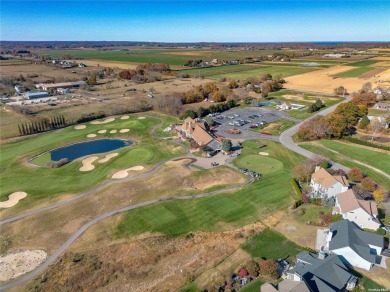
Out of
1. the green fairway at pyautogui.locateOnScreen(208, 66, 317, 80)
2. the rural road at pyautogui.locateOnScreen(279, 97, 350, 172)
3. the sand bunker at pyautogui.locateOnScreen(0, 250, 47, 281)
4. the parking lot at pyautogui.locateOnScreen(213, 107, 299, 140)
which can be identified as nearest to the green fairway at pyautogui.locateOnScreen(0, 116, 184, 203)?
the sand bunker at pyautogui.locateOnScreen(0, 250, 47, 281)

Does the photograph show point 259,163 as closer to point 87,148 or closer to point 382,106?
point 87,148

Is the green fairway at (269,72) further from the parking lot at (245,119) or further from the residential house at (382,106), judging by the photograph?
the residential house at (382,106)

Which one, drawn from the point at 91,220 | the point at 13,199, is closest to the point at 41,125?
the point at 13,199

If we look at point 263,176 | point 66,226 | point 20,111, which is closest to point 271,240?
point 263,176

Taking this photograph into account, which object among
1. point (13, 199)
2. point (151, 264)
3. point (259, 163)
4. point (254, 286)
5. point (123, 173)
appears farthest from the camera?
point (259, 163)

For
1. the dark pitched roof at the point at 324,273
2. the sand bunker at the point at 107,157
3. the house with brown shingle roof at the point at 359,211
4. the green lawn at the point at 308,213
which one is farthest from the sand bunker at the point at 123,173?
the house with brown shingle roof at the point at 359,211

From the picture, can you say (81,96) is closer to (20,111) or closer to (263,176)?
(20,111)
